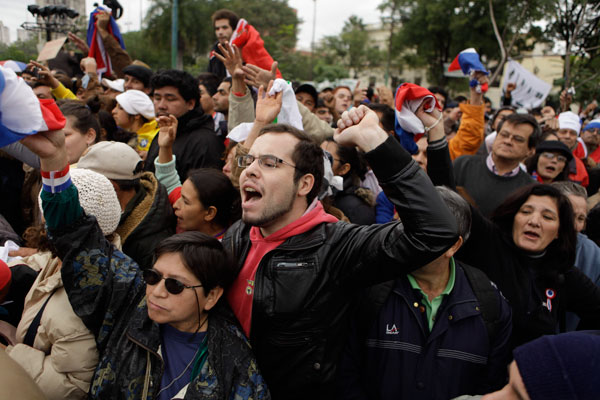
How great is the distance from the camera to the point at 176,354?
6.01 feet

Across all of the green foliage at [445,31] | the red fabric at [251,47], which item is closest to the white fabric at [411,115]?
the red fabric at [251,47]

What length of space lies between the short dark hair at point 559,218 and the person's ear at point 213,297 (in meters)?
1.86

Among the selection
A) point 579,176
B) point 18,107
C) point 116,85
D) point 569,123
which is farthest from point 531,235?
point 116,85

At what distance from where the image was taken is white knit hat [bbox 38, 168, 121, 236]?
191 cm

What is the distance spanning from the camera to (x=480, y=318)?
80.7 inches

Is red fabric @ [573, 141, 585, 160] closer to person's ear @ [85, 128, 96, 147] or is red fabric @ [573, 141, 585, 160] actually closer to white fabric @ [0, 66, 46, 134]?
person's ear @ [85, 128, 96, 147]

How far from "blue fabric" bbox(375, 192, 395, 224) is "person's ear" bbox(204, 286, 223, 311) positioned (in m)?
1.82

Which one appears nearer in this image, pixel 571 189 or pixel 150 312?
pixel 150 312

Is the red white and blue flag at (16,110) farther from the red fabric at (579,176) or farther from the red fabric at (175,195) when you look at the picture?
the red fabric at (579,176)

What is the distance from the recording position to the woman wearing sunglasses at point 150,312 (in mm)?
1715

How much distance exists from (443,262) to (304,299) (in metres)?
0.77

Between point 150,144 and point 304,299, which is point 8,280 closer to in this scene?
point 304,299

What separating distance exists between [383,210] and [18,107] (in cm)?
273

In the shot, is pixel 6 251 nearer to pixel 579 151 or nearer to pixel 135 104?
pixel 135 104
